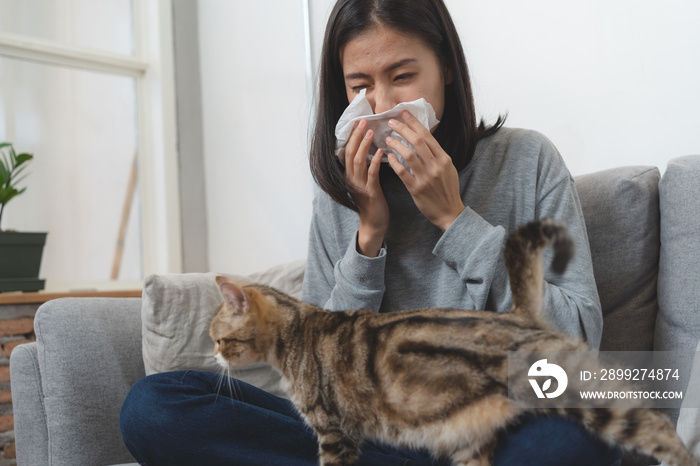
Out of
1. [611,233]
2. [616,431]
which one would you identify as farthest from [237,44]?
[616,431]

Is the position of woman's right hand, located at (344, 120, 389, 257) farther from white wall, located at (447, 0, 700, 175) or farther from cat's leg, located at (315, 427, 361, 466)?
white wall, located at (447, 0, 700, 175)

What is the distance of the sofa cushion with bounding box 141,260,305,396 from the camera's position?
1.55 metres

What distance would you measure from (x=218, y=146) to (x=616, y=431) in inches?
109

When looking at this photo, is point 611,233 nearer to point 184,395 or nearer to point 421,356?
point 421,356

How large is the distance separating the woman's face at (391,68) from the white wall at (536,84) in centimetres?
62

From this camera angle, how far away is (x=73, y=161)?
3164mm

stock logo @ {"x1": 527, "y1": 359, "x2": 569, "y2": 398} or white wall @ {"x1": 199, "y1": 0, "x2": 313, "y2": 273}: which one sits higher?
white wall @ {"x1": 199, "y1": 0, "x2": 313, "y2": 273}

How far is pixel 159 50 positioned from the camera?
323 centimetres

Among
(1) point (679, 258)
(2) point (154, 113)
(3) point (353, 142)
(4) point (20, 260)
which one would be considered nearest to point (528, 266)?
(3) point (353, 142)

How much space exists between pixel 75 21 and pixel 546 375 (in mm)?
3231

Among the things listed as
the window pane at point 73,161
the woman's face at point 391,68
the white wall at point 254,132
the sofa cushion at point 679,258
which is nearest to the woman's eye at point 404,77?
the woman's face at point 391,68

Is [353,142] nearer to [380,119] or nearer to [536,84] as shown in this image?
[380,119]

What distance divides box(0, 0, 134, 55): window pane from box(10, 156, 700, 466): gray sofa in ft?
7.11

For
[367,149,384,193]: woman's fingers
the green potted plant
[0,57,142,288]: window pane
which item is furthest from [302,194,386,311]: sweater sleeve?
[0,57,142,288]: window pane
